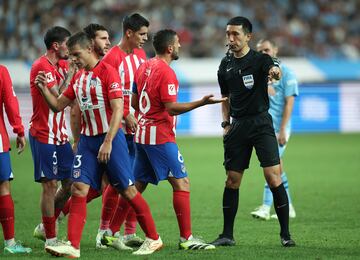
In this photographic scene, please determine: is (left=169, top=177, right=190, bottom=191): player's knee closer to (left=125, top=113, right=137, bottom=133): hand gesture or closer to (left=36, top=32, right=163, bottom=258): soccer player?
(left=36, top=32, right=163, bottom=258): soccer player

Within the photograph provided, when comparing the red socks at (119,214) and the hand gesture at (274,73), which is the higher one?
the hand gesture at (274,73)

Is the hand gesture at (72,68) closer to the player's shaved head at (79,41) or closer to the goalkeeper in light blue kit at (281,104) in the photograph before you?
the player's shaved head at (79,41)

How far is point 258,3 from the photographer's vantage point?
28.4m

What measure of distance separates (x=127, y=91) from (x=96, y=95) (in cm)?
126

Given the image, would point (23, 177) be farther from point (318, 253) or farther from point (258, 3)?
point (258, 3)

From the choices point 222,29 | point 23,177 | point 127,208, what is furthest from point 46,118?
point 222,29

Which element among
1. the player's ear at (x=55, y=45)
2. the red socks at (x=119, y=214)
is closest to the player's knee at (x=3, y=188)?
the red socks at (x=119, y=214)

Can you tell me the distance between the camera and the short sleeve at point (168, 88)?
8.41 m

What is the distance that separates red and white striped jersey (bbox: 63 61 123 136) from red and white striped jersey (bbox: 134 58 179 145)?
1.97ft

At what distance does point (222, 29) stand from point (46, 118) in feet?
62.9

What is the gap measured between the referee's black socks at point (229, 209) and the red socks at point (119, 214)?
1066mm

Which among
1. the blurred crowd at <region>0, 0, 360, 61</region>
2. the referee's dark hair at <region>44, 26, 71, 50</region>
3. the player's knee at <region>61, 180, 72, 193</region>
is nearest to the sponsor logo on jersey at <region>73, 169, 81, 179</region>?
the player's knee at <region>61, 180, 72, 193</region>

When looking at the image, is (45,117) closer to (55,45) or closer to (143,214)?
(55,45)

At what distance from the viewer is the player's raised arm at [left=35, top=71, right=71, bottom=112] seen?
8117mm
